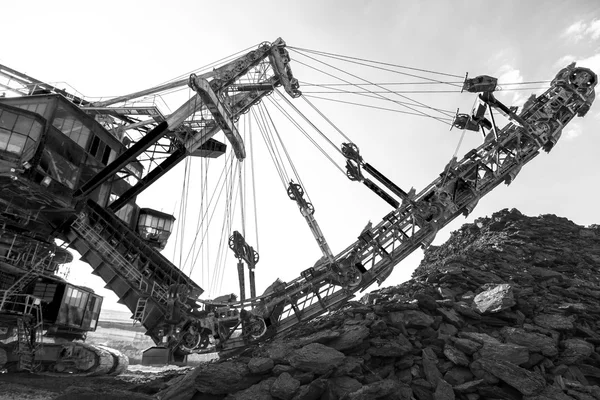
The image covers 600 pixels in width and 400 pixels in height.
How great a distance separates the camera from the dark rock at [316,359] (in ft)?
26.7

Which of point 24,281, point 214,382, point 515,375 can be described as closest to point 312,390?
point 214,382

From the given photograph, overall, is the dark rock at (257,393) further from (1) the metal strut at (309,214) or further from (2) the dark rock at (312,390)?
(1) the metal strut at (309,214)

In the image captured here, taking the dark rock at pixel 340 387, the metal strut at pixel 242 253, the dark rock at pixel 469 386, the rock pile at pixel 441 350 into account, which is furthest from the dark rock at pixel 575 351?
the metal strut at pixel 242 253

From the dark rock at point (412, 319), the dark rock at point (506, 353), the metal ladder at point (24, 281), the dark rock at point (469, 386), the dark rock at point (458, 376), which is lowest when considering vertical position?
the dark rock at point (469, 386)

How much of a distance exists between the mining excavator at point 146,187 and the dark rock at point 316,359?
4014mm

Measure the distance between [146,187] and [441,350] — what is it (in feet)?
61.3

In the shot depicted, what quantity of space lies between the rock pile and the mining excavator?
2172mm

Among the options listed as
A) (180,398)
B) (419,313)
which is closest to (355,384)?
(419,313)

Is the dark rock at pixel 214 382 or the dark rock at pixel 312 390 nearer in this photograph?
the dark rock at pixel 312 390

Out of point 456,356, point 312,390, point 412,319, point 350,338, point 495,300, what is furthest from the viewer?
point 495,300

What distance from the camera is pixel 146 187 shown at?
72.4 feet

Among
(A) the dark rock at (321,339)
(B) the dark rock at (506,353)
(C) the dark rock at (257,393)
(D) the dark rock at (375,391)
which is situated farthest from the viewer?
(A) the dark rock at (321,339)

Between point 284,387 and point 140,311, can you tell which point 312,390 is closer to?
point 284,387

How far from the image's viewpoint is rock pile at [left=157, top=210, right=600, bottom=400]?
7.83 meters
